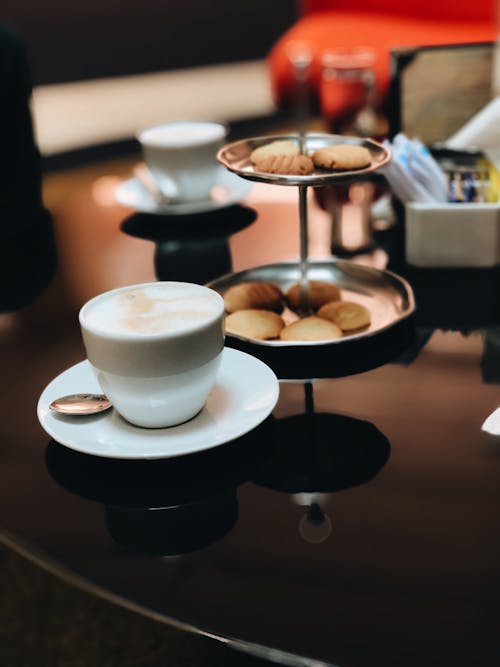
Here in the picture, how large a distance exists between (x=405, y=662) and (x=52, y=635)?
2.37 feet

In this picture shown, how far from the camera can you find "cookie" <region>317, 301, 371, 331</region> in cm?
64

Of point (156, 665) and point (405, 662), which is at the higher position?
point (405, 662)

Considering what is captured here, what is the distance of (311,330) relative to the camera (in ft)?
2.02

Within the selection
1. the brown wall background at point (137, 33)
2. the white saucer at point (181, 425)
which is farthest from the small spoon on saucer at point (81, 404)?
the brown wall background at point (137, 33)

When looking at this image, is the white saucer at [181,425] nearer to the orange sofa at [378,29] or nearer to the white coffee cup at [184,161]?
the white coffee cup at [184,161]

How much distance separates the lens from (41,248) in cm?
93

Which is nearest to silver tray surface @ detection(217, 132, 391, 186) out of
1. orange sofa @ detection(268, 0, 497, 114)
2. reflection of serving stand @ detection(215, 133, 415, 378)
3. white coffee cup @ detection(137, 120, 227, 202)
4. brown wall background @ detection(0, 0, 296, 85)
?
reflection of serving stand @ detection(215, 133, 415, 378)

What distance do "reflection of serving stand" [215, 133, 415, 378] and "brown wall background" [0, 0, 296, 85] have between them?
2.63m

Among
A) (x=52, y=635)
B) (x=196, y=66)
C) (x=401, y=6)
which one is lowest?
(x=52, y=635)

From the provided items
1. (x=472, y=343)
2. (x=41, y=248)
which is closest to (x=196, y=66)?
(x=41, y=248)

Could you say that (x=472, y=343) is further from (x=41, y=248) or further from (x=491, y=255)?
(x=41, y=248)

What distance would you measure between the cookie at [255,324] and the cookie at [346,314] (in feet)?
0.12

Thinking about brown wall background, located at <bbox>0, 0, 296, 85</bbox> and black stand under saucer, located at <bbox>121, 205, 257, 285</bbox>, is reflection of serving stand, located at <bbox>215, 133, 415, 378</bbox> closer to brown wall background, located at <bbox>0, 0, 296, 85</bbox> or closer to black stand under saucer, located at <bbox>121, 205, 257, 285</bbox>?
black stand under saucer, located at <bbox>121, 205, 257, 285</bbox>

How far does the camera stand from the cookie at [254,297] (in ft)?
2.26
